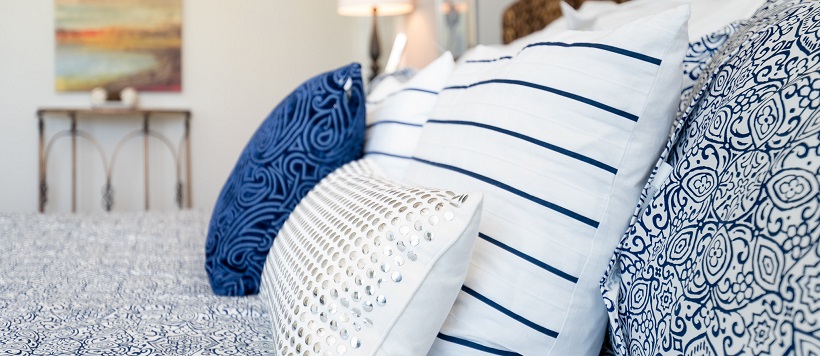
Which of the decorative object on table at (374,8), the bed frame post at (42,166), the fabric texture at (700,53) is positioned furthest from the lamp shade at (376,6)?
the fabric texture at (700,53)

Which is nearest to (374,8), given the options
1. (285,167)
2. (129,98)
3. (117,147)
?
(129,98)

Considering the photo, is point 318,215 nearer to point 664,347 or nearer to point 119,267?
point 664,347

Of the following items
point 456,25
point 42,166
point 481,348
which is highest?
point 456,25

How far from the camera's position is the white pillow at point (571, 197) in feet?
2.31

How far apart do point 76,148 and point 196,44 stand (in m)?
1.00

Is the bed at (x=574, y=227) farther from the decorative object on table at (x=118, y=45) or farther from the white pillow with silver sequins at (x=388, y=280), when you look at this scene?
the decorative object on table at (x=118, y=45)

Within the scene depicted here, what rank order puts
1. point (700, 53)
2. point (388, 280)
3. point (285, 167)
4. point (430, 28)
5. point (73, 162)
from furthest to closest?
point (73, 162) → point (430, 28) → point (285, 167) → point (700, 53) → point (388, 280)

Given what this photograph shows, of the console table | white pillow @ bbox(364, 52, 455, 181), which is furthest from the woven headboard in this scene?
the console table

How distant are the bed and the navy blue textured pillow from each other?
0.24 feet

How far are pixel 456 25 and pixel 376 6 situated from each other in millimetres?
539

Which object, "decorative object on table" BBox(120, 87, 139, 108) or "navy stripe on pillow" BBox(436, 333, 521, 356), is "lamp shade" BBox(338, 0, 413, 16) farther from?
"navy stripe on pillow" BBox(436, 333, 521, 356)

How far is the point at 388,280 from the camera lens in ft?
2.08

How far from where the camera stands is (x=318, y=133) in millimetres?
1109

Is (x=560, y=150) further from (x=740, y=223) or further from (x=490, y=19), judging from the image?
(x=490, y=19)
